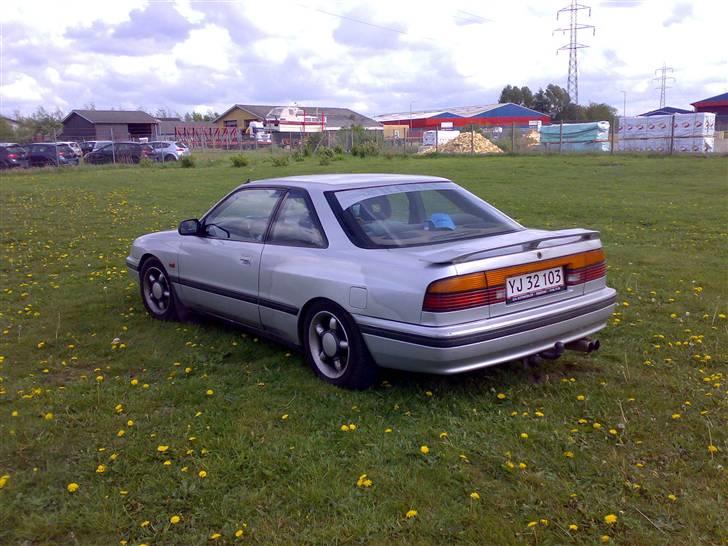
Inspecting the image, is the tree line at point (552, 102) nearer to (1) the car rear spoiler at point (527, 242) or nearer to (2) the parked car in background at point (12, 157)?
(2) the parked car in background at point (12, 157)

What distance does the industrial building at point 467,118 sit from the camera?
3019 inches

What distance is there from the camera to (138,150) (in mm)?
36188

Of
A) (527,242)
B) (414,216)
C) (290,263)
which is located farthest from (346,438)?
(414,216)

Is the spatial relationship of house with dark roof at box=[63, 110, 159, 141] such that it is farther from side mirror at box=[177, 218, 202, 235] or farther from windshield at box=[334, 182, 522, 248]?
windshield at box=[334, 182, 522, 248]

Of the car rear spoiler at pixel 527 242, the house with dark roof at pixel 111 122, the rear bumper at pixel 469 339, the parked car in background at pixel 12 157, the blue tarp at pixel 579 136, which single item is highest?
the house with dark roof at pixel 111 122

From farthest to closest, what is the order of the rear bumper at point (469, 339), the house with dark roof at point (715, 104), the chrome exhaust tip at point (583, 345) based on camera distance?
1. the house with dark roof at point (715, 104)
2. the chrome exhaust tip at point (583, 345)
3. the rear bumper at point (469, 339)

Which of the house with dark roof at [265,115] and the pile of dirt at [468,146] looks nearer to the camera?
the pile of dirt at [468,146]

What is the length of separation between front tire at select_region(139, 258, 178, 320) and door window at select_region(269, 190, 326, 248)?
1.56m

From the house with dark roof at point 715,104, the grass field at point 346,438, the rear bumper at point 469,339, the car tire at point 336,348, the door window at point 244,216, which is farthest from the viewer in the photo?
the house with dark roof at point 715,104

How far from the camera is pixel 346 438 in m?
4.02

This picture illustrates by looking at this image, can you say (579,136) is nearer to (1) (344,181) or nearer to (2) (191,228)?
(2) (191,228)

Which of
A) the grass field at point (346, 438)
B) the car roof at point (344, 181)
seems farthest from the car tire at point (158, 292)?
the car roof at point (344, 181)

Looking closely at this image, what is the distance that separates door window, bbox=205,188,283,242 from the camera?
5.55 meters

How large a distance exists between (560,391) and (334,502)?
186 centimetres
